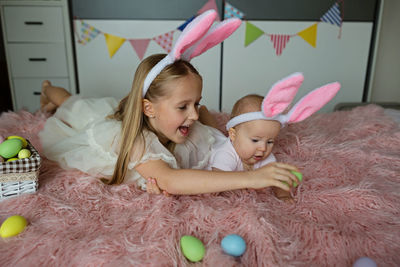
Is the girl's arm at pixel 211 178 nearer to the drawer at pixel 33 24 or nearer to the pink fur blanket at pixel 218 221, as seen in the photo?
the pink fur blanket at pixel 218 221

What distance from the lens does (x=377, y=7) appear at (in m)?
2.28

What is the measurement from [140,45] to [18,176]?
1.58 meters

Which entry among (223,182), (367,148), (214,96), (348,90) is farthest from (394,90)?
(223,182)

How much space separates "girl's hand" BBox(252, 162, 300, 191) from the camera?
756 millimetres

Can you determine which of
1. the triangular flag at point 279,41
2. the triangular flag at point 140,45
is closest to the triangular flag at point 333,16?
the triangular flag at point 279,41

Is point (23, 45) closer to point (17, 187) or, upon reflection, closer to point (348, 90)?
point (17, 187)

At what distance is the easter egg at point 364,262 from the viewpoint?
61 cm

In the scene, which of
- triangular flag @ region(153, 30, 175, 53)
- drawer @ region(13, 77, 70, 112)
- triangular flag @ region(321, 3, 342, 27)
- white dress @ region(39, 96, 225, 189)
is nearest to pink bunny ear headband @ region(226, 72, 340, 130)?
white dress @ region(39, 96, 225, 189)

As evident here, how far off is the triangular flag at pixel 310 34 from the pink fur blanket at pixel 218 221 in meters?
1.39

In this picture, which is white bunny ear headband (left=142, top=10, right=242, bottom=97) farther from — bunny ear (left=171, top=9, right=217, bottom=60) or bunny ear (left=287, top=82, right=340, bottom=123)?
bunny ear (left=287, top=82, right=340, bottom=123)

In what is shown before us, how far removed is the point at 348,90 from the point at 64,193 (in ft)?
7.26

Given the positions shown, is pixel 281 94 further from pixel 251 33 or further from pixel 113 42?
pixel 113 42

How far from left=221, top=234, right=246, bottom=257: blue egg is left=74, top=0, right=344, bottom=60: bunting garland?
1.82 meters

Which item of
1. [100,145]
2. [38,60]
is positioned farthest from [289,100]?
[38,60]
